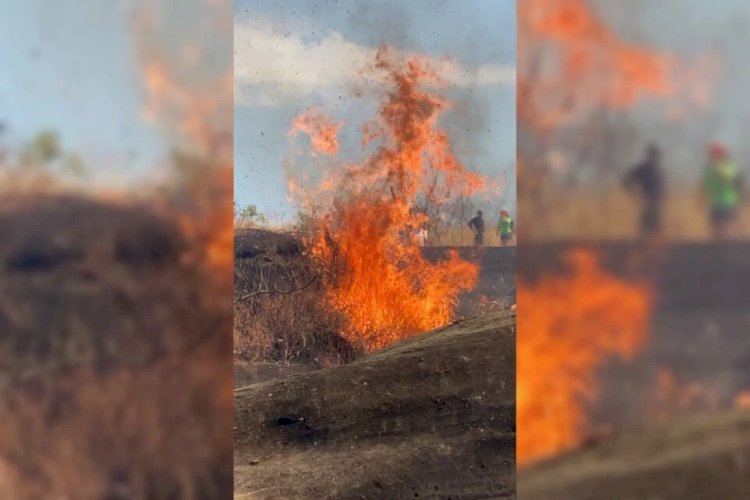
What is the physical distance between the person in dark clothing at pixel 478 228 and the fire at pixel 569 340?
920 millimetres

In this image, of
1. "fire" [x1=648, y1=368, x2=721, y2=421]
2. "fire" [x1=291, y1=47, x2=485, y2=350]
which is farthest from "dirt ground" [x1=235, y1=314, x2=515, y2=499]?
"fire" [x1=648, y1=368, x2=721, y2=421]

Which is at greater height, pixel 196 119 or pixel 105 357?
pixel 196 119

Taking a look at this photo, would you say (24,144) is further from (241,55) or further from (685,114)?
(685,114)

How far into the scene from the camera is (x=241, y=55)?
10.3 ft

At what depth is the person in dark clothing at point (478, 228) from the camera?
3411 mm

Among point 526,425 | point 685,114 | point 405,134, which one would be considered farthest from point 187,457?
point 685,114

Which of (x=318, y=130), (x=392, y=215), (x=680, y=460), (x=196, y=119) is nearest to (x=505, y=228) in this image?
(x=392, y=215)

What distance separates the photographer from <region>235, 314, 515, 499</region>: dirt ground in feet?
10.1

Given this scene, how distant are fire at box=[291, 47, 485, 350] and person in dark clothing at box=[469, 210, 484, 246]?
0.15 meters

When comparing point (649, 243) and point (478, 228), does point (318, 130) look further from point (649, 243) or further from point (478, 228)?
point (649, 243)

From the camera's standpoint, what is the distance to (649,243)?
95.0 inches

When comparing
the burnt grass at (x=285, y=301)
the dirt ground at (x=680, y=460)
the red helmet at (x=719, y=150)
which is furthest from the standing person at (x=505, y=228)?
the dirt ground at (x=680, y=460)

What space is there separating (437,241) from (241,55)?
1553 mm

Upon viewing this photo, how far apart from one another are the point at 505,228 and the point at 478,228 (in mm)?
165
